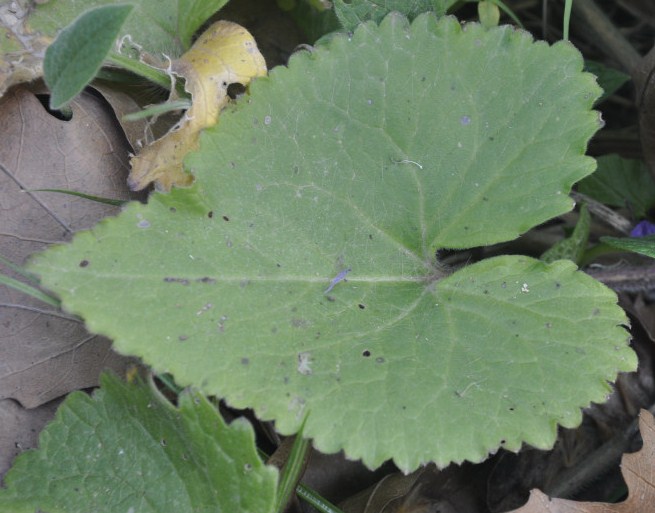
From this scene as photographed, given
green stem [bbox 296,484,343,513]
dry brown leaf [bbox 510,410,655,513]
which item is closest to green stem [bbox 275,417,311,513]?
green stem [bbox 296,484,343,513]

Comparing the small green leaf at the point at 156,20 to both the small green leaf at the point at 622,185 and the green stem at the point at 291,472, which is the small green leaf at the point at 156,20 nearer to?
the green stem at the point at 291,472

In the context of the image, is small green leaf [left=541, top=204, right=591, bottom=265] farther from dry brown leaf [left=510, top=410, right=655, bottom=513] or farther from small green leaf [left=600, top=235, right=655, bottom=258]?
dry brown leaf [left=510, top=410, right=655, bottom=513]

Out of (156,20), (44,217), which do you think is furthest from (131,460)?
(156,20)

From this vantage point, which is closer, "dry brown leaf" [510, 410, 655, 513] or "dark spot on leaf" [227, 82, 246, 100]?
"dry brown leaf" [510, 410, 655, 513]

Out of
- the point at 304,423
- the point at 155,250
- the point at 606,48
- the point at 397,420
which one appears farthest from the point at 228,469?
the point at 606,48

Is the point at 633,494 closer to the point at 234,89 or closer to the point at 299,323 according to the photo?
the point at 299,323

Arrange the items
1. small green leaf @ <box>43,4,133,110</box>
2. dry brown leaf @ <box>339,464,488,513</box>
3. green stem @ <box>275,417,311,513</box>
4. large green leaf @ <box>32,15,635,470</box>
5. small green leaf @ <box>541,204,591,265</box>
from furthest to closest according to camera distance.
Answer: small green leaf @ <box>541,204,591,265</box> → dry brown leaf @ <box>339,464,488,513</box> → green stem @ <box>275,417,311,513</box> → large green leaf @ <box>32,15,635,470</box> → small green leaf @ <box>43,4,133,110</box>
